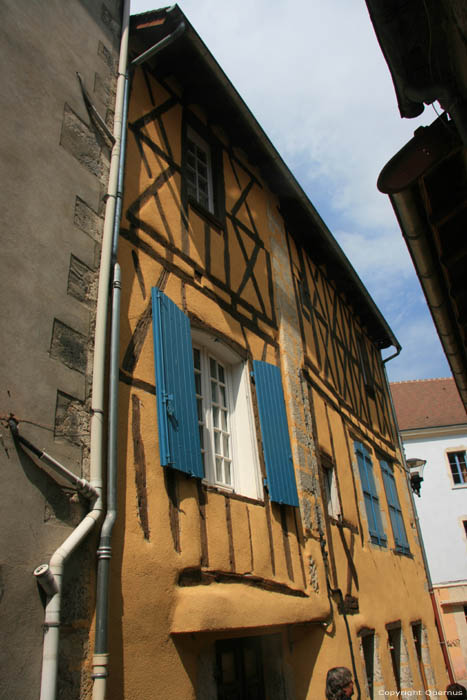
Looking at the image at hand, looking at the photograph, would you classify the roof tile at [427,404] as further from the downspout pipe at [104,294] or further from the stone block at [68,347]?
the stone block at [68,347]

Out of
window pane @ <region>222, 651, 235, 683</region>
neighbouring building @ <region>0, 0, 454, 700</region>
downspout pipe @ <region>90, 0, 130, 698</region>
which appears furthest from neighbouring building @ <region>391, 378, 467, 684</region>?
downspout pipe @ <region>90, 0, 130, 698</region>

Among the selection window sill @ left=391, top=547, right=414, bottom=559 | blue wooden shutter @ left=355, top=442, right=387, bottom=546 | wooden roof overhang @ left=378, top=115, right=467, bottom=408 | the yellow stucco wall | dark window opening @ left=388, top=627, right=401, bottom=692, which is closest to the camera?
Result: wooden roof overhang @ left=378, top=115, right=467, bottom=408

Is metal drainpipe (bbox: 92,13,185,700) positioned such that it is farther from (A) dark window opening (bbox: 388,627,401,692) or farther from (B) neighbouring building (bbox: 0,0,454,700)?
(A) dark window opening (bbox: 388,627,401,692)

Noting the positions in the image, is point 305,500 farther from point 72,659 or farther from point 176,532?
point 72,659

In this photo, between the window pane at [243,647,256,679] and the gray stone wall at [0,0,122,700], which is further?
the window pane at [243,647,256,679]

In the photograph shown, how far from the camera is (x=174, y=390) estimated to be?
13.8 feet

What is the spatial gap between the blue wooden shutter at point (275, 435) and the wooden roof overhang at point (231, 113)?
9.30 feet

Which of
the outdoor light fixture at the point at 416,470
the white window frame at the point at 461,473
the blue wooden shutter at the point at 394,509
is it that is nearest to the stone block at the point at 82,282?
the blue wooden shutter at the point at 394,509

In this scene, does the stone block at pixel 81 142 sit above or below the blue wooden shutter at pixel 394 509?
above

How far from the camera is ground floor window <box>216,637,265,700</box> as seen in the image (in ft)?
14.1

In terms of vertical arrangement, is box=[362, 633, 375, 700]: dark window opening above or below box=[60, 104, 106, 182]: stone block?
below

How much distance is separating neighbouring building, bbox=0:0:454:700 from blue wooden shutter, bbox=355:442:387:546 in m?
0.35

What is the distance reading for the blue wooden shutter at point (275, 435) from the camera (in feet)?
17.1

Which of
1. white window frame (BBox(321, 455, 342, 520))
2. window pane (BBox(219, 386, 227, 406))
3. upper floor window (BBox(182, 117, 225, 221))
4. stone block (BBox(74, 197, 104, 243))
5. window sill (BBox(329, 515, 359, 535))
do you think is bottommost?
window sill (BBox(329, 515, 359, 535))
